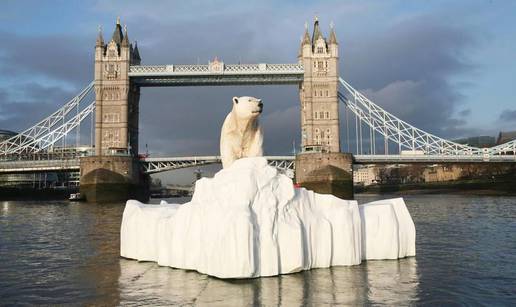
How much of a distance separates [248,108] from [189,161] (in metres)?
50.3

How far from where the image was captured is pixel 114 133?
193ft

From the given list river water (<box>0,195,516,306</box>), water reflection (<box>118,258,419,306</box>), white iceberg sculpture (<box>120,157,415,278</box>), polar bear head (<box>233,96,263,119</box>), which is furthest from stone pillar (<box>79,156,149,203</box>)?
water reflection (<box>118,258,419,306</box>)

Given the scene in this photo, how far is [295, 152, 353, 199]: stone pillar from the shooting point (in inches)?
1996

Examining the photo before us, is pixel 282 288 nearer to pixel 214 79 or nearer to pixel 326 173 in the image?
pixel 326 173

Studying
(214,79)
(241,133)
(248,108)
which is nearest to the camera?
(248,108)

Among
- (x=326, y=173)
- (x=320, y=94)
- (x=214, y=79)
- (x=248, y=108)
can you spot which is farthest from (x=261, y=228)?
(x=320, y=94)

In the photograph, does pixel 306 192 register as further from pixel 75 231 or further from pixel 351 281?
pixel 75 231

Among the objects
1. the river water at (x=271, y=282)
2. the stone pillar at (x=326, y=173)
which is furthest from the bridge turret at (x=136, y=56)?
the river water at (x=271, y=282)

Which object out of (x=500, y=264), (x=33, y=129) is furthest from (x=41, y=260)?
(x=33, y=129)

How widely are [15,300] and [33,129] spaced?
2475 inches

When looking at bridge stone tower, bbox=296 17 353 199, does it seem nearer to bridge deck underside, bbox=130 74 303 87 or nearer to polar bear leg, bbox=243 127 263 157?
bridge deck underside, bbox=130 74 303 87

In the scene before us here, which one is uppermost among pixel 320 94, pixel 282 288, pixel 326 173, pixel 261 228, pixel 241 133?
pixel 320 94

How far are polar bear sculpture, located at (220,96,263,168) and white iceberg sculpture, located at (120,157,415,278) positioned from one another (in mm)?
1359

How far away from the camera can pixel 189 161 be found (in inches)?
2392
